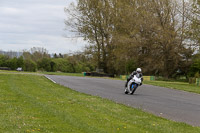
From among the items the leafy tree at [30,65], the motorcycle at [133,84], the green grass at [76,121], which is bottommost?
the green grass at [76,121]

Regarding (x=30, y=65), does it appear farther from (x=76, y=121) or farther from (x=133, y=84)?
(x=76, y=121)

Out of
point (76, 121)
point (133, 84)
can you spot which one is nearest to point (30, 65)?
point (133, 84)

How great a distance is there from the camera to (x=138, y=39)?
49.5m

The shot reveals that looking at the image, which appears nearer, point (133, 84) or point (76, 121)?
point (76, 121)

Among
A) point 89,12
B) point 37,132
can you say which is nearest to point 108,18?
point 89,12

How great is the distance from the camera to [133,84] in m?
19.8

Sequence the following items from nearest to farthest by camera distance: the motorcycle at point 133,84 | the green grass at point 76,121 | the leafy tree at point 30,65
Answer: the green grass at point 76,121
the motorcycle at point 133,84
the leafy tree at point 30,65

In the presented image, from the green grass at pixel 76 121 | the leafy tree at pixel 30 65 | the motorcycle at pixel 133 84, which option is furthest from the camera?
the leafy tree at pixel 30 65

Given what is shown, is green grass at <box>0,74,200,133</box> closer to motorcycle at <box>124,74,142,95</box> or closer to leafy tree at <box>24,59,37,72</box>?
motorcycle at <box>124,74,142,95</box>

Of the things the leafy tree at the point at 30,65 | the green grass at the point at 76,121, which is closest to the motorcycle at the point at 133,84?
the green grass at the point at 76,121

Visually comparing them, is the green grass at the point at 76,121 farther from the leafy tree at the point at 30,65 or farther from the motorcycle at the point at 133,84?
the leafy tree at the point at 30,65

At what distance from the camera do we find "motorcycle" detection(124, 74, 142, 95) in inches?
773

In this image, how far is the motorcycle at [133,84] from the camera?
19.6m

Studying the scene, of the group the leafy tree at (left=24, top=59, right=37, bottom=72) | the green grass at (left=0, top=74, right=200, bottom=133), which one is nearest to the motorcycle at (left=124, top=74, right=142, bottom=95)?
the green grass at (left=0, top=74, right=200, bottom=133)
